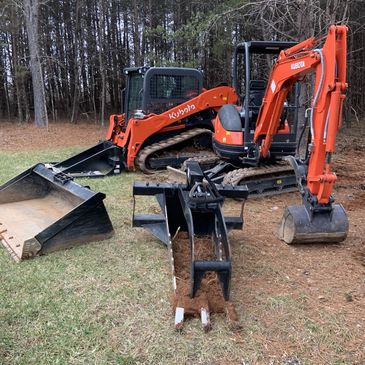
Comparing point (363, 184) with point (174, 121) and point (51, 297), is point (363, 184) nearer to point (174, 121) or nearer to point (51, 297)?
point (174, 121)

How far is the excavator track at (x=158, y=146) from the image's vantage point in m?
8.02

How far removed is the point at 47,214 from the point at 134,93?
4.52 meters

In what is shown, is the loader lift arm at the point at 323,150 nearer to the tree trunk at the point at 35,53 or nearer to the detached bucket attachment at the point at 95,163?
the detached bucket attachment at the point at 95,163

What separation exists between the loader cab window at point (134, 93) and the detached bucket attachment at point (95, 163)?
97cm

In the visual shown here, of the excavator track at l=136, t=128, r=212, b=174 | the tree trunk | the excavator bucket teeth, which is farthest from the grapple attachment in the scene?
the tree trunk

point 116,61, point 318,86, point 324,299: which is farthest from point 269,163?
point 116,61

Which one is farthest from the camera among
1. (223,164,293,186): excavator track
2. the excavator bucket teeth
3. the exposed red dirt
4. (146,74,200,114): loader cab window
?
the exposed red dirt

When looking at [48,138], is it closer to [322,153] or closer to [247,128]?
[247,128]

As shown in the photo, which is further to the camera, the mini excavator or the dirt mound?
the mini excavator

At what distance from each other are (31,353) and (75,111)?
61.9 ft

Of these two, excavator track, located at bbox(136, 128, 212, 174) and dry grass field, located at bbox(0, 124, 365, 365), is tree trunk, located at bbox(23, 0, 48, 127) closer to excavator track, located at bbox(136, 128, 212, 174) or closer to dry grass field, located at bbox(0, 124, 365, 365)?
excavator track, located at bbox(136, 128, 212, 174)

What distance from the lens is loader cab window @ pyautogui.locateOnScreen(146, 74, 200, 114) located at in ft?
27.5

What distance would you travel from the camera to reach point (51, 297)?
130 inches

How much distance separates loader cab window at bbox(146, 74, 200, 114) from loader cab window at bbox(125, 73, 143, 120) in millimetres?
317
